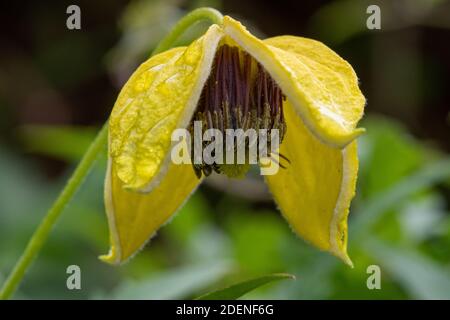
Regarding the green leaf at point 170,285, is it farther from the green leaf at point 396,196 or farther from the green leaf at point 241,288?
the green leaf at point 241,288

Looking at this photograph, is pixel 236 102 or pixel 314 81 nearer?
pixel 314 81

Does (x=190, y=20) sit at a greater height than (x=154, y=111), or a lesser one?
greater

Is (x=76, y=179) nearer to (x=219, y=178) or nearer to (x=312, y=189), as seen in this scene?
(x=312, y=189)

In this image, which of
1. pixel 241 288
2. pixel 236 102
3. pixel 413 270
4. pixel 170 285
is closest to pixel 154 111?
pixel 236 102

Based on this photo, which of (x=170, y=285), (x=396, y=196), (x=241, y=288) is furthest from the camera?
(x=396, y=196)

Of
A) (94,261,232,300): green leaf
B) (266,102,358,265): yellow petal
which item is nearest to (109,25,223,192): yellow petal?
(266,102,358,265): yellow petal

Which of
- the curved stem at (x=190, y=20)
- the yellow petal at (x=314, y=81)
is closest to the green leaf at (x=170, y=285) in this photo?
the curved stem at (x=190, y=20)

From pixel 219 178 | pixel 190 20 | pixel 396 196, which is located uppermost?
pixel 190 20
